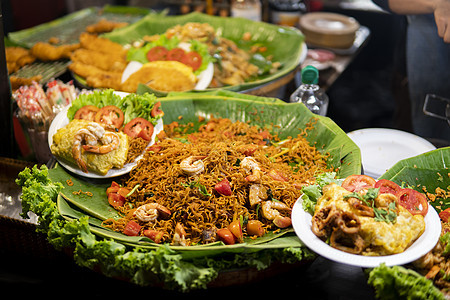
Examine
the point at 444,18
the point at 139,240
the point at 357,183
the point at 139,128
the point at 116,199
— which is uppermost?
the point at 444,18

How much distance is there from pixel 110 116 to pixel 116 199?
0.76 meters

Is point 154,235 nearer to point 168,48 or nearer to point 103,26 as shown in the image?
point 168,48

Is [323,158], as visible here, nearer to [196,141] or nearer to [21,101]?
[196,141]

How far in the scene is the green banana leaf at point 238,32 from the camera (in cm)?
486

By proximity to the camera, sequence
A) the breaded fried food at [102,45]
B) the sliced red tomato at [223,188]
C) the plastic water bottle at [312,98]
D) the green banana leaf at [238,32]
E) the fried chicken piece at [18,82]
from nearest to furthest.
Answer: the sliced red tomato at [223,188], the plastic water bottle at [312,98], the fried chicken piece at [18,82], the breaded fried food at [102,45], the green banana leaf at [238,32]

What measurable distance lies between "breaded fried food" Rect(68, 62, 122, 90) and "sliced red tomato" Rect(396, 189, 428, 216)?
9.30 ft

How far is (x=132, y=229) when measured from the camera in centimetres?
221

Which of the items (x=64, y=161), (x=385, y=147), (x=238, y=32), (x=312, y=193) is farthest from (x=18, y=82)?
(x=385, y=147)

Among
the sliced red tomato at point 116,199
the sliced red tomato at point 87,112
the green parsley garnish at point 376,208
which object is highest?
the green parsley garnish at point 376,208

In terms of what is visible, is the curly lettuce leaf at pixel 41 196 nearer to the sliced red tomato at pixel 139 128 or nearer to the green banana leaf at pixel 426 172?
the sliced red tomato at pixel 139 128

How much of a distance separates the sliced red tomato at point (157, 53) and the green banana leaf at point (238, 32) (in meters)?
0.80

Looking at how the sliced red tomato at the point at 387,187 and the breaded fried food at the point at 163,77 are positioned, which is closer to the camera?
the sliced red tomato at the point at 387,187

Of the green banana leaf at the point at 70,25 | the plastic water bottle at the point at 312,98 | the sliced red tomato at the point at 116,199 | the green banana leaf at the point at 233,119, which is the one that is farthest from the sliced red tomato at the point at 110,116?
the green banana leaf at the point at 70,25

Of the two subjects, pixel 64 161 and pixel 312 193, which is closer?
pixel 312 193
